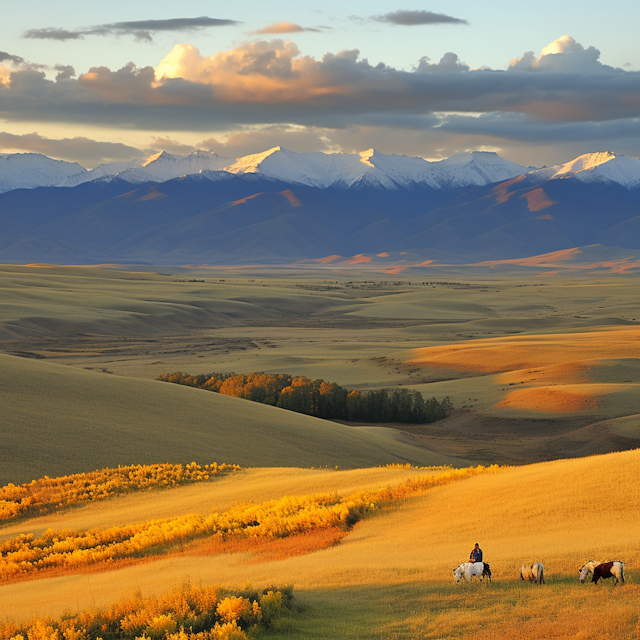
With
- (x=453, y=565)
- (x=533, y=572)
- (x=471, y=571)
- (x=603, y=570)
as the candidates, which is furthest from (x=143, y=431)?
(x=603, y=570)

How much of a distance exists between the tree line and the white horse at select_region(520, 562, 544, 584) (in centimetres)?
3520

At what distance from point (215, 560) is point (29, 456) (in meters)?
12.7

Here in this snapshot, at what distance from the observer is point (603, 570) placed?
9555 millimetres

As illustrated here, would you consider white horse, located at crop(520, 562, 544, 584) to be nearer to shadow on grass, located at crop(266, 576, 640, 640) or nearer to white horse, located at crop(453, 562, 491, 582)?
shadow on grass, located at crop(266, 576, 640, 640)

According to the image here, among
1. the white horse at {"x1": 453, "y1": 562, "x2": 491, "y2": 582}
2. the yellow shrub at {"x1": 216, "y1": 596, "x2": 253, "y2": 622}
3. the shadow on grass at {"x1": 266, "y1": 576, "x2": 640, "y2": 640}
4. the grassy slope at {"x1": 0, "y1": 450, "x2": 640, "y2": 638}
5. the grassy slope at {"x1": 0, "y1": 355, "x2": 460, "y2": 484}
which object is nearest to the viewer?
the shadow on grass at {"x1": 266, "y1": 576, "x2": 640, "y2": 640}

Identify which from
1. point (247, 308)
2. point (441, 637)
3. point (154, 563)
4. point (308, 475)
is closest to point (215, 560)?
point (154, 563)

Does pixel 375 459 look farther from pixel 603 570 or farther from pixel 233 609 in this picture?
pixel 233 609

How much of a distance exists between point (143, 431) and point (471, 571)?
20.5 metres

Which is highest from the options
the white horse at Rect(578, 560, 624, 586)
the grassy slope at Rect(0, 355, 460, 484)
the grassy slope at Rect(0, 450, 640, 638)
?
the white horse at Rect(578, 560, 624, 586)

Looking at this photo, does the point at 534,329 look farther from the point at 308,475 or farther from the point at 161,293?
the point at 308,475

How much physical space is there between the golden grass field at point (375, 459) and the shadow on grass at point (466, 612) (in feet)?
0.09

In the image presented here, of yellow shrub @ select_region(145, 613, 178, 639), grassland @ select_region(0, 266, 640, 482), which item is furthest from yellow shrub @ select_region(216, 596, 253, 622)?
grassland @ select_region(0, 266, 640, 482)

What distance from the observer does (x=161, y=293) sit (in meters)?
133

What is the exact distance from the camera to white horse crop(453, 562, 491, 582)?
399 inches
